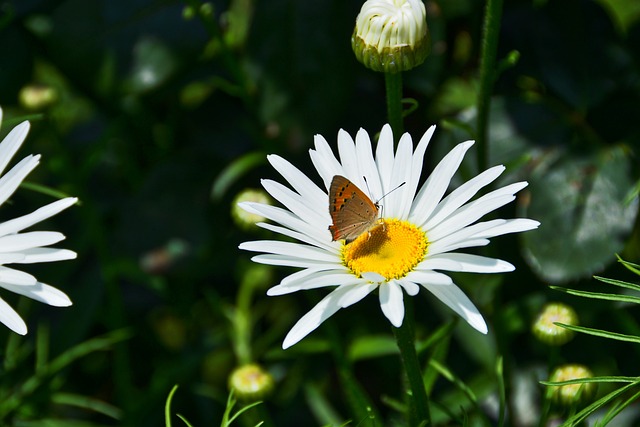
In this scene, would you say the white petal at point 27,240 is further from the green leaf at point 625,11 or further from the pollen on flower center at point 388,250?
the green leaf at point 625,11

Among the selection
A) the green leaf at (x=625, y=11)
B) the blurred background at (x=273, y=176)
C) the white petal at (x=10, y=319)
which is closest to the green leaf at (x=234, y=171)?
the blurred background at (x=273, y=176)

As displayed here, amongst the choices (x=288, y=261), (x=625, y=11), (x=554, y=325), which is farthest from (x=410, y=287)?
(x=625, y=11)

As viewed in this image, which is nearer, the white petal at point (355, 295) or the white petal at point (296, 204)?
the white petal at point (355, 295)

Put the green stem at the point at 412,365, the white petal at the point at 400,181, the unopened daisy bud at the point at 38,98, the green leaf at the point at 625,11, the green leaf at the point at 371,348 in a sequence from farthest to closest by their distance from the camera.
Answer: the green leaf at the point at 625,11, the unopened daisy bud at the point at 38,98, the green leaf at the point at 371,348, the white petal at the point at 400,181, the green stem at the point at 412,365

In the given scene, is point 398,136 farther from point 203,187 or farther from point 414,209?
point 203,187

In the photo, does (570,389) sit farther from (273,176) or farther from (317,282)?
(273,176)

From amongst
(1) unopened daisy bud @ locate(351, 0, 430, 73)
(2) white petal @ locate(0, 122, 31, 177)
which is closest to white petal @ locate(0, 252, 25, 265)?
(2) white petal @ locate(0, 122, 31, 177)

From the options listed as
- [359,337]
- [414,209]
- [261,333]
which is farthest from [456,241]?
[261,333]

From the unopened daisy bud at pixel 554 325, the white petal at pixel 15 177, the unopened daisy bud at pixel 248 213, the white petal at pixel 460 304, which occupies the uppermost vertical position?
the white petal at pixel 15 177
